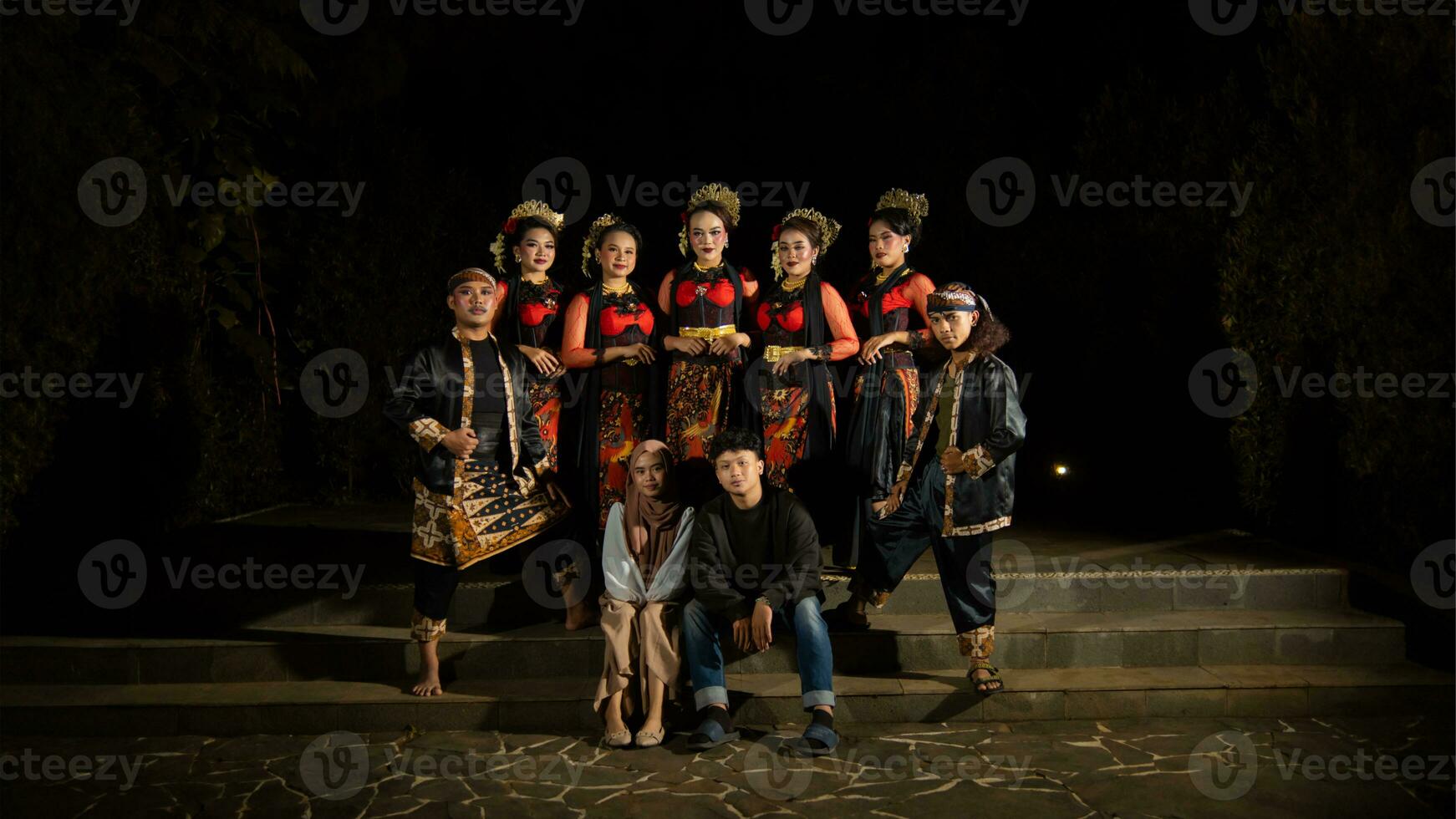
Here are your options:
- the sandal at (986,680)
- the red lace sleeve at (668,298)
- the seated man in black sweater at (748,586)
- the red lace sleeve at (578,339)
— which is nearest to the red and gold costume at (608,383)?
the red lace sleeve at (578,339)

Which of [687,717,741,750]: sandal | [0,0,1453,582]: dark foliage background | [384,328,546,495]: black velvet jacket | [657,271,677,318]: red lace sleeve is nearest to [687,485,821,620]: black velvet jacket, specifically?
[687,717,741,750]: sandal

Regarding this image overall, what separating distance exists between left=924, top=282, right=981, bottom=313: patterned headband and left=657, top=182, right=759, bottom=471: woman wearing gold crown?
952mm

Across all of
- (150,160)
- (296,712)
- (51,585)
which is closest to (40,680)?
(51,585)

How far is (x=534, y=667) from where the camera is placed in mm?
5109

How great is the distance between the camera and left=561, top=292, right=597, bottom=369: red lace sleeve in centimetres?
540

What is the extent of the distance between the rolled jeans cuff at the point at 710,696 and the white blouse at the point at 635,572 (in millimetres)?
406

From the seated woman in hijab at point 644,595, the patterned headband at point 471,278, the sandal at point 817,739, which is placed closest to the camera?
the sandal at point 817,739

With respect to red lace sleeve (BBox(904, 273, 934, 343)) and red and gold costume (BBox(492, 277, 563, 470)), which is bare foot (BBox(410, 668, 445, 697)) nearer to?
red and gold costume (BBox(492, 277, 563, 470))

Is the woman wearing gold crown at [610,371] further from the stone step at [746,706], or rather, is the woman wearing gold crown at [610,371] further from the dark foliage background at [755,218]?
the dark foliage background at [755,218]

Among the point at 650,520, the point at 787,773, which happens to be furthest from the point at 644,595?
the point at 787,773

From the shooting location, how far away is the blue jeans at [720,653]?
4.47m

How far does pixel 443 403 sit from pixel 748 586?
1.55 meters

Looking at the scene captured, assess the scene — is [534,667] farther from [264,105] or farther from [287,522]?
[264,105]

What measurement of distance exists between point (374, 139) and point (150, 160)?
1.93m
